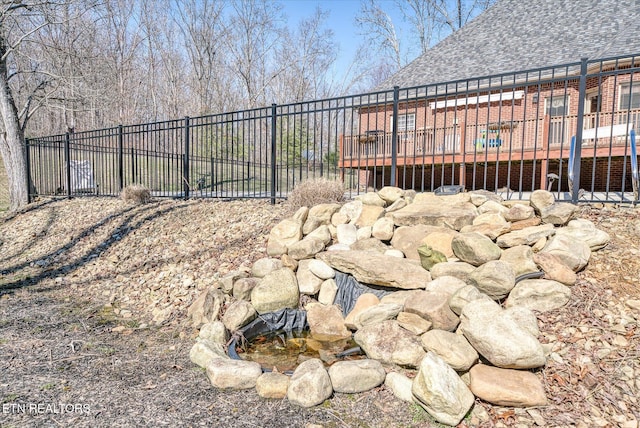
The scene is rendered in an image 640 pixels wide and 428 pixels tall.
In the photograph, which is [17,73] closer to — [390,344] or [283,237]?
[283,237]

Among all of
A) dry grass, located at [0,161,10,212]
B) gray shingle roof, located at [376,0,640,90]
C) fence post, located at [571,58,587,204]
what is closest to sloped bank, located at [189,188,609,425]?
fence post, located at [571,58,587,204]

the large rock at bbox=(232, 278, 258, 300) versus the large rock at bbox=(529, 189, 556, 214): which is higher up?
the large rock at bbox=(529, 189, 556, 214)

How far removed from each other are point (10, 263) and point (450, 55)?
15.6 meters

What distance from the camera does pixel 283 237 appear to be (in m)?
4.90

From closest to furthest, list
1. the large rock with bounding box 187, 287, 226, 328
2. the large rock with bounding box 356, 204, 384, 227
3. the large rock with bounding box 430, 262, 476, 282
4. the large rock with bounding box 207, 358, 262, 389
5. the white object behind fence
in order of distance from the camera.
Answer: the large rock with bounding box 207, 358, 262, 389 < the large rock with bounding box 430, 262, 476, 282 < the large rock with bounding box 187, 287, 226, 328 < the large rock with bounding box 356, 204, 384, 227 < the white object behind fence

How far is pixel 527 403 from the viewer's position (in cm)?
244

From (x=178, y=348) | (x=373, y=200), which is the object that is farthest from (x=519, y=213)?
(x=178, y=348)

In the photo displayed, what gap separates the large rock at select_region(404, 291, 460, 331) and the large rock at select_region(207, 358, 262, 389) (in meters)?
1.32

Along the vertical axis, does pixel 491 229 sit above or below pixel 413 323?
above

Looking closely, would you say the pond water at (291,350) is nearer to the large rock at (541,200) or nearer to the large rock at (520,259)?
the large rock at (520,259)

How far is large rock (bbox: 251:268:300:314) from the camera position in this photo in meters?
3.98

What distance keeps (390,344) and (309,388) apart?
78cm

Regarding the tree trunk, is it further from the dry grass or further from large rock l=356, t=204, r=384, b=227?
large rock l=356, t=204, r=384, b=227

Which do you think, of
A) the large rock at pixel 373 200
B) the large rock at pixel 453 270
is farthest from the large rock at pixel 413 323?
the large rock at pixel 373 200
